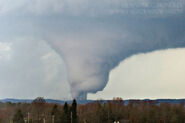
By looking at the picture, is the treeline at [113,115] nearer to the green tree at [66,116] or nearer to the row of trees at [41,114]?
the row of trees at [41,114]

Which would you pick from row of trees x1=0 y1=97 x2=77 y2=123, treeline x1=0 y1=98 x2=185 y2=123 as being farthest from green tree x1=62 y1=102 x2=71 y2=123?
treeline x1=0 y1=98 x2=185 y2=123

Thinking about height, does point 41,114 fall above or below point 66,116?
above

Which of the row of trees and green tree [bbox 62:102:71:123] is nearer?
green tree [bbox 62:102:71:123]

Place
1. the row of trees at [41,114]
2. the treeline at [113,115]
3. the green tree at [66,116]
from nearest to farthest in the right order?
the green tree at [66,116] → the row of trees at [41,114] → the treeline at [113,115]

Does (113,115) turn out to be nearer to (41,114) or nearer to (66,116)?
(41,114)

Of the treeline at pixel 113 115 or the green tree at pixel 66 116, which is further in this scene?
the treeline at pixel 113 115

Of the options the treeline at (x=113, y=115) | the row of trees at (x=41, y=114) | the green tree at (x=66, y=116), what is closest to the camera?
the green tree at (x=66, y=116)

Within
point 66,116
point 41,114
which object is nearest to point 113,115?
point 41,114

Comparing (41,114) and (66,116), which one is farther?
(41,114)

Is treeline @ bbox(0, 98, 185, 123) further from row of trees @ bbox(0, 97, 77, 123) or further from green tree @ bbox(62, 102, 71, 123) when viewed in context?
green tree @ bbox(62, 102, 71, 123)

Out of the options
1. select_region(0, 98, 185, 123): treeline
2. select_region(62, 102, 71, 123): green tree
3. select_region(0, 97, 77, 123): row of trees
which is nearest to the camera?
select_region(62, 102, 71, 123): green tree

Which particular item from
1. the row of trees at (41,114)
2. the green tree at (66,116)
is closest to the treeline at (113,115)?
the row of trees at (41,114)

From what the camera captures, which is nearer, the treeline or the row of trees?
the row of trees

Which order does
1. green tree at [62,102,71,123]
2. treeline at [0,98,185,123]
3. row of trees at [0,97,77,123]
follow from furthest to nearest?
treeline at [0,98,185,123], row of trees at [0,97,77,123], green tree at [62,102,71,123]
